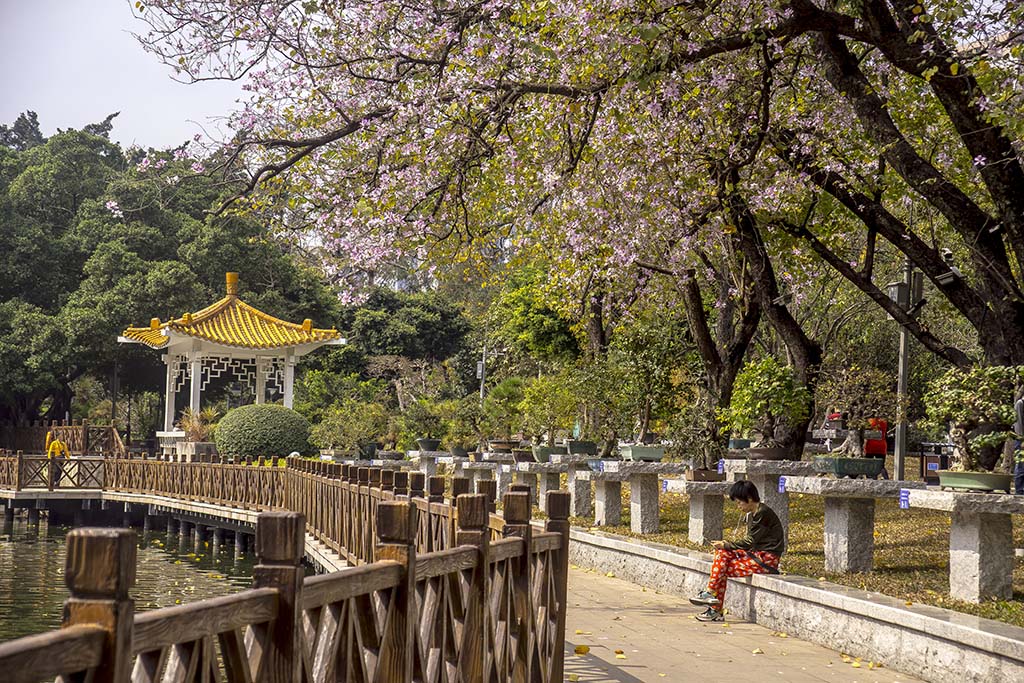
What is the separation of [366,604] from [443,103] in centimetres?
837

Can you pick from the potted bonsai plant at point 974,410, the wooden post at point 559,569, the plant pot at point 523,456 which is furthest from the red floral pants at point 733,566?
the plant pot at point 523,456

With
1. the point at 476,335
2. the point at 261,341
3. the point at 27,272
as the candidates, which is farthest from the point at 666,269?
the point at 27,272

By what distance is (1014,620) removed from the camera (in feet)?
26.1

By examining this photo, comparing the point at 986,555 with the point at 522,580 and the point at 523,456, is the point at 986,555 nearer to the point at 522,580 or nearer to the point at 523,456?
the point at 522,580

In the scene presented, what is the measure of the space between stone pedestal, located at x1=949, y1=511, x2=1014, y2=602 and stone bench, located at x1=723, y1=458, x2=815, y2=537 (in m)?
3.66

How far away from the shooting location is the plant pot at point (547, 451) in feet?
61.6

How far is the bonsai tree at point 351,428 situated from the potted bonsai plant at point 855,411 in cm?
1639

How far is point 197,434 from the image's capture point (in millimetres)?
35781

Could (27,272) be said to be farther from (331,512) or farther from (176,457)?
(331,512)

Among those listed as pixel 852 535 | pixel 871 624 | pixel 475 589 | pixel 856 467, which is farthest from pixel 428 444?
pixel 475 589

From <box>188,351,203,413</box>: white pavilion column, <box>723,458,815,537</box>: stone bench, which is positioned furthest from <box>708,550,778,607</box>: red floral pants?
<box>188,351,203,413</box>: white pavilion column

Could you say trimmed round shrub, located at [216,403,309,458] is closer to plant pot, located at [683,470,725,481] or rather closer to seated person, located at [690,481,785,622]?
plant pot, located at [683,470,725,481]

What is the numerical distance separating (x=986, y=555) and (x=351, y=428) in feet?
77.8

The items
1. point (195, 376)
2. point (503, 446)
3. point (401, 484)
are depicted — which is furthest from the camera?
point (195, 376)
